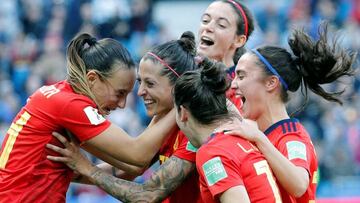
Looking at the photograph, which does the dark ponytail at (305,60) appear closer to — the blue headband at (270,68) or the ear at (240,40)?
the blue headband at (270,68)

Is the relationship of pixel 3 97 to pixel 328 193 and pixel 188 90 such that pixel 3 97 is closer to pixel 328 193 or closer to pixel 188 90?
pixel 328 193

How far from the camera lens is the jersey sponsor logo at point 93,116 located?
5.36m

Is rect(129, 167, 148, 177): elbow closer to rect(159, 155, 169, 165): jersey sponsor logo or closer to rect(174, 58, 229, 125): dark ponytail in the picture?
rect(159, 155, 169, 165): jersey sponsor logo

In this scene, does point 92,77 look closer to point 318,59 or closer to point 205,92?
point 205,92

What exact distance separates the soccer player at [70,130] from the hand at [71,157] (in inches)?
1.9

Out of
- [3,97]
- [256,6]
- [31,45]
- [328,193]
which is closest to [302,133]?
[328,193]

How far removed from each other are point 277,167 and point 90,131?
1.16 m

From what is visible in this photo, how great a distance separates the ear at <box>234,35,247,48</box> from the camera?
6.16 m

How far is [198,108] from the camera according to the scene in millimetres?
5016

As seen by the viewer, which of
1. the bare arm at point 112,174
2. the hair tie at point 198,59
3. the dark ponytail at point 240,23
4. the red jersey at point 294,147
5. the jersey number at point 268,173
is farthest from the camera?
the dark ponytail at point 240,23

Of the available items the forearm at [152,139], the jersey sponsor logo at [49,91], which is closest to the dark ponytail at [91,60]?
the jersey sponsor logo at [49,91]

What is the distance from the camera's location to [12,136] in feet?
17.9

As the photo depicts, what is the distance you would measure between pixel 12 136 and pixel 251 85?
1.50 m

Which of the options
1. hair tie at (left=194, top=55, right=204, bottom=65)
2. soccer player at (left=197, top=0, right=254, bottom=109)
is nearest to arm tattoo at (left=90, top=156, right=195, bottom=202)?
hair tie at (left=194, top=55, right=204, bottom=65)
